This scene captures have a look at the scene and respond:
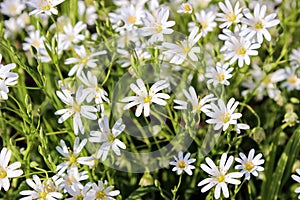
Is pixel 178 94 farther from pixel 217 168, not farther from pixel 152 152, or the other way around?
pixel 217 168

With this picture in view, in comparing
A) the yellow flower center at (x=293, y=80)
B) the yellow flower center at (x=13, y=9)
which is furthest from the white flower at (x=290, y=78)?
the yellow flower center at (x=13, y=9)

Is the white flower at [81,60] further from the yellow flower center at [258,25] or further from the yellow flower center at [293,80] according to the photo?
the yellow flower center at [293,80]

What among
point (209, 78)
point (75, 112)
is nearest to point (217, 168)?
point (209, 78)

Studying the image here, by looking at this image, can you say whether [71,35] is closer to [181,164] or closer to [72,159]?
[72,159]

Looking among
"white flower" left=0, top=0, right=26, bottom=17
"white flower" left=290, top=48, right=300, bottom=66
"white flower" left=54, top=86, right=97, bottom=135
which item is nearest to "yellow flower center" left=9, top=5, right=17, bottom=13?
"white flower" left=0, top=0, right=26, bottom=17

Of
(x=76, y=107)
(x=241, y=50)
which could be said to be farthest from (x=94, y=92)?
(x=241, y=50)

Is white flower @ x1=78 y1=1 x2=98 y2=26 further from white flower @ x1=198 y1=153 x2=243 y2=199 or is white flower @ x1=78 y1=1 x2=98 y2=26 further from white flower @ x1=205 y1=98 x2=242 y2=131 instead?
white flower @ x1=198 y1=153 x2=243 y2=199
